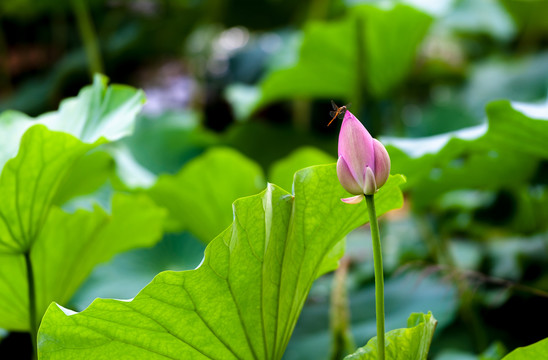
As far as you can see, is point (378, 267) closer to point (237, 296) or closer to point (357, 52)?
point (237, 296)

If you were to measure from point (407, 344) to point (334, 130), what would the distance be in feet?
3.34

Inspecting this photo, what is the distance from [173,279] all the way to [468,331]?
1.80 feet

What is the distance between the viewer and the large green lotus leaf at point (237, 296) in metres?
0.35

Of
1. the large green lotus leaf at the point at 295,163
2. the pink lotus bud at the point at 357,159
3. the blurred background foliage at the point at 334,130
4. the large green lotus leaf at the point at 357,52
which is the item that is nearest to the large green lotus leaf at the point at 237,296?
the pink lotus bud at the point at 357,159

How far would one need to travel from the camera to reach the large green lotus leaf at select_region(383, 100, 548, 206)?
1.70 feet

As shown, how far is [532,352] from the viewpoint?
1.12ft

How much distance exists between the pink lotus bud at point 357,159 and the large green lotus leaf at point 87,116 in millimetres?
254

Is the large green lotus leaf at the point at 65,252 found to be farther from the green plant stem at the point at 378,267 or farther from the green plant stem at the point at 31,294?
the green plant stem at the point at 378,267

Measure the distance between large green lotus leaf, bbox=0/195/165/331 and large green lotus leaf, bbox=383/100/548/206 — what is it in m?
0.27

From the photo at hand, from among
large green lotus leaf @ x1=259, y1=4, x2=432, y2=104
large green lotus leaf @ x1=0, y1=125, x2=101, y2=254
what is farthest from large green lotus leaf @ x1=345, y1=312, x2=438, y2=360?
large green lotus leaf @ x1=259, y1=4, x2=432, y2=104

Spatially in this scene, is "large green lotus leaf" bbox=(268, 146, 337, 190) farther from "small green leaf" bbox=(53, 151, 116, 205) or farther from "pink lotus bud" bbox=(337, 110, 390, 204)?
"pink lotus bud" bbox=(337, 110, 390, 204)

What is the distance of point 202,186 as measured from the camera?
0.79 metres

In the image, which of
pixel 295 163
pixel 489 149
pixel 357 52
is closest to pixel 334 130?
pixel 357 52

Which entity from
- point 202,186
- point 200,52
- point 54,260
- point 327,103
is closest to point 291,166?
point 202,186
